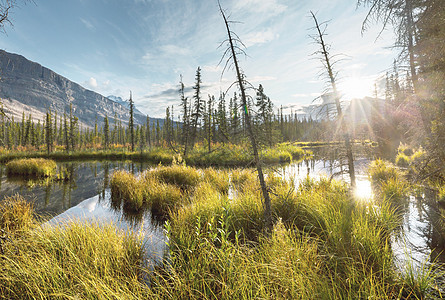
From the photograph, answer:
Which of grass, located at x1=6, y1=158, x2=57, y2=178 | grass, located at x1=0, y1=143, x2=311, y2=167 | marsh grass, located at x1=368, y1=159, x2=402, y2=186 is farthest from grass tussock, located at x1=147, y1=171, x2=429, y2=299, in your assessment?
grass, located at x1=6, y1=158, x2=57, y2=178

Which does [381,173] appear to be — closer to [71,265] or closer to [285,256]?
[285,256]

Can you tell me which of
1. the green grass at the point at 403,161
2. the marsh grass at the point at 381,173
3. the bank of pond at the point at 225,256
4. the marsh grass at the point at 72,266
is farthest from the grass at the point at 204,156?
the marsh grass at the point at 72,266

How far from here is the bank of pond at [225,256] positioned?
239 cm

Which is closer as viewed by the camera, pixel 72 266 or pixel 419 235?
pixel 72 266

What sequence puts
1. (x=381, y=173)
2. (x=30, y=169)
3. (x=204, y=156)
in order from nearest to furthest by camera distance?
(x=381, y=173) < (x=30, y=169) < (x=204, y=156)

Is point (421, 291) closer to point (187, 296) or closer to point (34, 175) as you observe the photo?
point (187, 296)

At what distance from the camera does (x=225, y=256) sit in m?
2.80

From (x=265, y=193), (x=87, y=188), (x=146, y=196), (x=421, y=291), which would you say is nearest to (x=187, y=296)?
(x=265, y=193)

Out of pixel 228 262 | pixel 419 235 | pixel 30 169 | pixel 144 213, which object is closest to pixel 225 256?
pixel 228 262

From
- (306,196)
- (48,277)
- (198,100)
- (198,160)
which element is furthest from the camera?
(198,100)

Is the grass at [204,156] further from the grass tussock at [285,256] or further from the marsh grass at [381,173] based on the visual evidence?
the grass tussock at [285,256]

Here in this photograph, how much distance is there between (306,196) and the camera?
5.54 metres

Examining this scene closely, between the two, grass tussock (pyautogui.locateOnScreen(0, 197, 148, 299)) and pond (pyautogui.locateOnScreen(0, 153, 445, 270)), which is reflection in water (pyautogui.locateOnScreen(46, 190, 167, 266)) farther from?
grass tussock (pyautogui.locateOnScreen(0, 197, 148, 299))

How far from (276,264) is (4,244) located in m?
4.67
